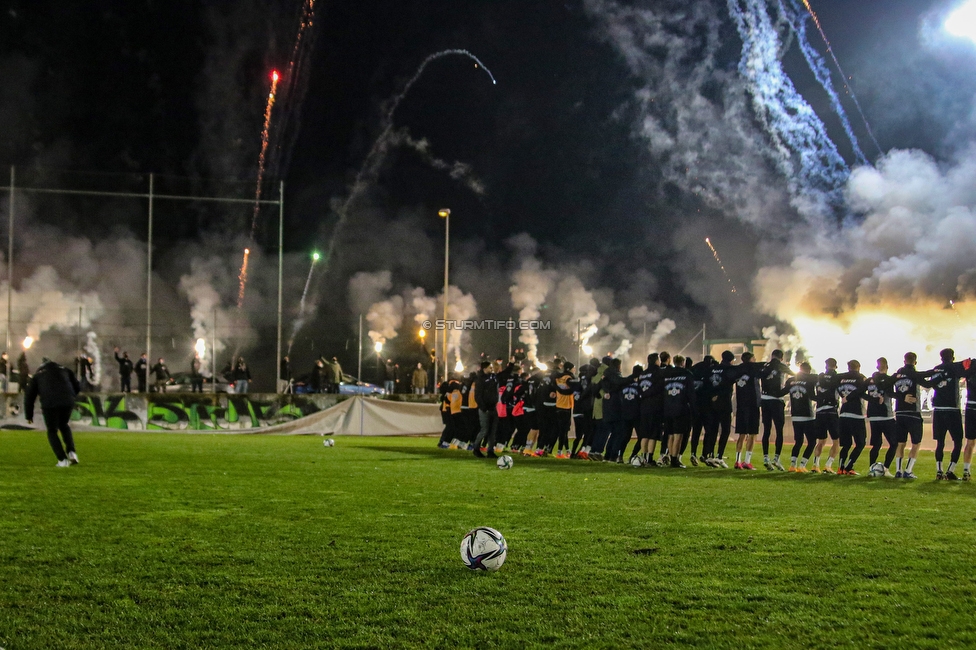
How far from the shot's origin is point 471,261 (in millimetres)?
51562

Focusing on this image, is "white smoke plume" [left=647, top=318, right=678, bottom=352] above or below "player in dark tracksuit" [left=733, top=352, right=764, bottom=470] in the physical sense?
above

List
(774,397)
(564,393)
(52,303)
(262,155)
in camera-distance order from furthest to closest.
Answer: (262,155), (52,303), (564,393), (774,397)

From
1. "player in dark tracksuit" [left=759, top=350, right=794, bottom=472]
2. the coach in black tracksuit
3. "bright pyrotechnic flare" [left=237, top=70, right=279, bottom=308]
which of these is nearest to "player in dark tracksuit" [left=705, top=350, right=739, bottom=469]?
"player in dark tracksuit" [left=759, top=350, right=794, bottom=472]

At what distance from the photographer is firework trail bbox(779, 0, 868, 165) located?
29.6 meters

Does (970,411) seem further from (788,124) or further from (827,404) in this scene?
(788,124)

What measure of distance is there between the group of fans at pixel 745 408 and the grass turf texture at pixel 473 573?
2.84m

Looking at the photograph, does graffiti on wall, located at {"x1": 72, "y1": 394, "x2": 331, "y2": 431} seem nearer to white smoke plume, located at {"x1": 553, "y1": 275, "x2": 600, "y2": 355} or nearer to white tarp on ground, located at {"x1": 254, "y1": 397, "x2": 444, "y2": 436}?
white tarp on ground, located at {"x1": 254, "y1": 397, "x2": 444, "y2": 436}

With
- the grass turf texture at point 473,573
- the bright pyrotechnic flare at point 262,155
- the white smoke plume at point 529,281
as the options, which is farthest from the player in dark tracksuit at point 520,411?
the white smoke plume at point 529,281

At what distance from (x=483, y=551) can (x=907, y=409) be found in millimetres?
10016

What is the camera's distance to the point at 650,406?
1425cm

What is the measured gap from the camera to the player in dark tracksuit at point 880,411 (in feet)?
42.3

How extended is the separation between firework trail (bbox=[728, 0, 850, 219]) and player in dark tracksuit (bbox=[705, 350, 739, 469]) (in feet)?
70.1

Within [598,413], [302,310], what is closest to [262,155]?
[302,310]

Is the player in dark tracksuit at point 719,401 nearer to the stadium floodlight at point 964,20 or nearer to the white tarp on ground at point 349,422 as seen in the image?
the white tarp on ground at point 349,422
